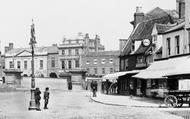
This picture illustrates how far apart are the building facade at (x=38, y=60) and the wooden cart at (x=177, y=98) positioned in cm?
7520

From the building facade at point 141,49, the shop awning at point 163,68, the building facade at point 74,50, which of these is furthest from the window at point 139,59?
the building facade at point 74,50

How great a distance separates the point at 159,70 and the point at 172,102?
7.91 meters

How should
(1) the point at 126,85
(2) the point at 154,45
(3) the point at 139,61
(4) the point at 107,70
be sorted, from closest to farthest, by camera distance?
(2) the point at 154,45, (3) the point at 139,61, (1) the point at 126,85, (4) the point at 107,70

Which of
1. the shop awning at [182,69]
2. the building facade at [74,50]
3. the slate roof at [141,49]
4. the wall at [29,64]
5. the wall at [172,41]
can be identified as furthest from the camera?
the wall at [29,64]

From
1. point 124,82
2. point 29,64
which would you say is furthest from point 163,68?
point 29,64

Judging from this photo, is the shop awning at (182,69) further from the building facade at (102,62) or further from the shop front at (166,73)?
the building facade at (102,62)

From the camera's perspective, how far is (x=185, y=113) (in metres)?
20.9

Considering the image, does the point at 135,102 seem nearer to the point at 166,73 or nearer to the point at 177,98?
the point at 166,73

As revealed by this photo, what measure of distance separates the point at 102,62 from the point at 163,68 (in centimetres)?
6351

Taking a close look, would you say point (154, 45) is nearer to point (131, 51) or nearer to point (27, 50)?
point (131, 51)

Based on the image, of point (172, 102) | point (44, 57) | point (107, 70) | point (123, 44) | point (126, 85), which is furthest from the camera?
point (44, 57)

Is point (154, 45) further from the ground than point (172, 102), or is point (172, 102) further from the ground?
point (154, 45)

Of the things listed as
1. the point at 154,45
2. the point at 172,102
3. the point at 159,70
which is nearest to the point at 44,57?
the point at 154,45

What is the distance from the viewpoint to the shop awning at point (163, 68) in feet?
102
